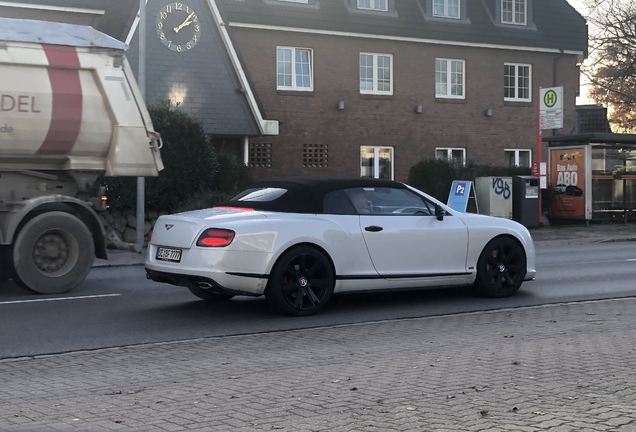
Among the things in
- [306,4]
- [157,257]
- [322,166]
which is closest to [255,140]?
[322,166]

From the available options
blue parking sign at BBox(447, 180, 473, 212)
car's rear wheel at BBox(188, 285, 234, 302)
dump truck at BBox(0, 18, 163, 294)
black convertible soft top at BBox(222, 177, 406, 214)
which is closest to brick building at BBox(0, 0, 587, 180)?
blue parking sign at BBox(447, 180, 473, 212)

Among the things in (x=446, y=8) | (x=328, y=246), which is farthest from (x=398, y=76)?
(x=328, y=246)

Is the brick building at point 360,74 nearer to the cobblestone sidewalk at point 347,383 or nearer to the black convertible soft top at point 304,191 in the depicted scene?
the black convertible soft top at point 304,191

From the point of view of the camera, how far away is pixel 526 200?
2636cm

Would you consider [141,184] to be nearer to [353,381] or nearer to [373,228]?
[373,228]

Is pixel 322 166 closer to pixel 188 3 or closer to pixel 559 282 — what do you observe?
pixel 188 3

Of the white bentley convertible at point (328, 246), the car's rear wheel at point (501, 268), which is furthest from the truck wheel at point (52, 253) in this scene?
the car's rear wheel at point (501, 268)

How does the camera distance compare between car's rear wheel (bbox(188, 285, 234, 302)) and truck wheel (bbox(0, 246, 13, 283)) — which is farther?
truck wheel (bbox(0, 246, 13, 283))

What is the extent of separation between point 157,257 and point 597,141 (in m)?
20.2

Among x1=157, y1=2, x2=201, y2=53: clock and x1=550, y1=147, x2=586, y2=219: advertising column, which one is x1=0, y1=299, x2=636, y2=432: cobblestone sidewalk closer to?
x1=157, y1=2, x2=201, y2=53: clock

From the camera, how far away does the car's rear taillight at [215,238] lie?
9.44 meters

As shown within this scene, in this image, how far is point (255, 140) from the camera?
2914 cm

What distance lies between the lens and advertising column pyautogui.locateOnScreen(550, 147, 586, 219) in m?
27.5

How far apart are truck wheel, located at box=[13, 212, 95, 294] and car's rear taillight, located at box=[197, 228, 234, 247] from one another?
3.27m
